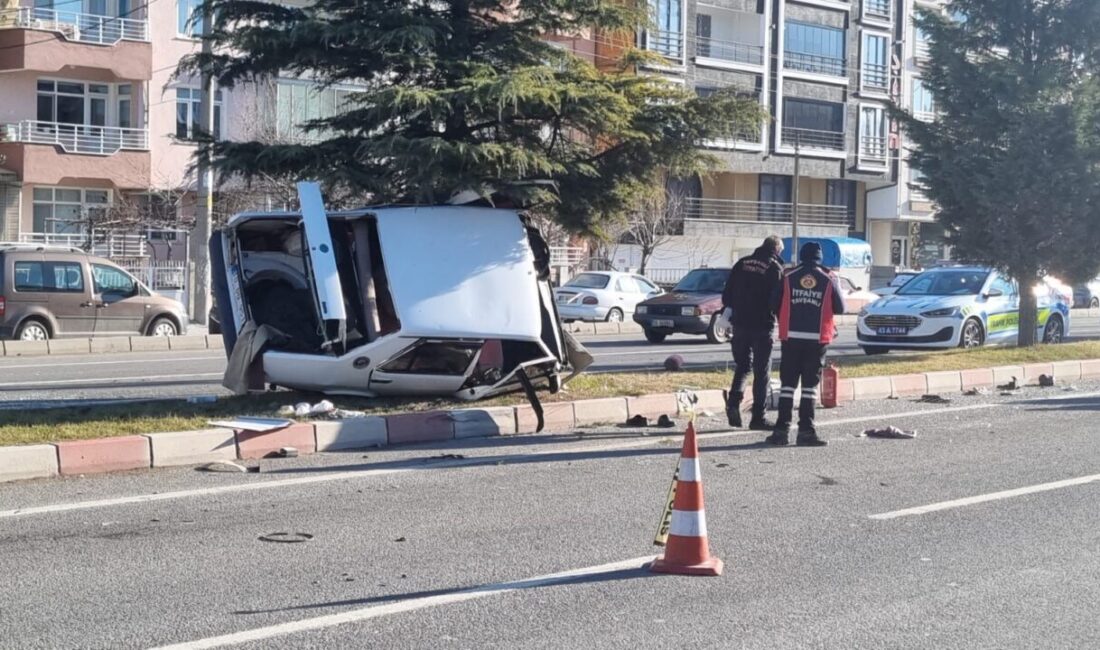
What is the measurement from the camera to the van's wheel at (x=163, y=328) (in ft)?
76.6

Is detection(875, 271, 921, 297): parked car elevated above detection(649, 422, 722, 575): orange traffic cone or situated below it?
above

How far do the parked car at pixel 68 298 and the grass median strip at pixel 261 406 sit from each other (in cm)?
1040

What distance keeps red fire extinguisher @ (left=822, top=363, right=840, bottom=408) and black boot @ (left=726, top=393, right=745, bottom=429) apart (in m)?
2.13

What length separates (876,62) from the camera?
56.7 metres

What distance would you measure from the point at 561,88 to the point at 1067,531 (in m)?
6.75

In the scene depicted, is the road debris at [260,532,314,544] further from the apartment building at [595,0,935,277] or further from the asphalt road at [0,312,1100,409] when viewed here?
the apartment building at [595,0,935,277]

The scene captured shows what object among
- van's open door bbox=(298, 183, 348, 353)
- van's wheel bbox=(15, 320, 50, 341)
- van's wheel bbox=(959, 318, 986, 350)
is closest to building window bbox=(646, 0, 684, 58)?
van's wheel bbox=(959, 318, 986, 350)

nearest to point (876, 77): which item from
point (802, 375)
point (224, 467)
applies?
point (802, 375)

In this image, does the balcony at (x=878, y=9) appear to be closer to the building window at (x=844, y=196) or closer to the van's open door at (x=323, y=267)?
the building window at (x=844, y=196)

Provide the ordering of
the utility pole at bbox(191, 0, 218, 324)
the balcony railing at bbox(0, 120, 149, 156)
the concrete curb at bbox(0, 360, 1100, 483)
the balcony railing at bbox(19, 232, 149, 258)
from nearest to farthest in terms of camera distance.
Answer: the concrete curb at bbox(0, 360, 1100, 483) < the utility pole at bbox(191, 0, 218, 324) < the balcony railing at bbox(0, 120, 149, 156) < the balcony railing at bbox(19, 232, 149, 258)

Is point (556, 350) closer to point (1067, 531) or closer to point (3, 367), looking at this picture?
point (1067, 531)

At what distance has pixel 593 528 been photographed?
25.7 ft

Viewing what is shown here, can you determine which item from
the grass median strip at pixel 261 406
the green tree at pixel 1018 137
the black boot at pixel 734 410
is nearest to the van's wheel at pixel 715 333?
the green tree at pixel 1018 137

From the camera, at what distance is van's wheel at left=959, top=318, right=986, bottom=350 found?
20422 mm
